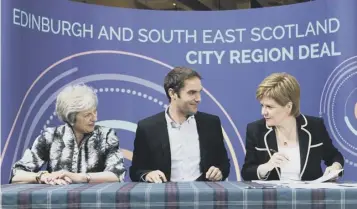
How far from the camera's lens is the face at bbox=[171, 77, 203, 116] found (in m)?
2.75

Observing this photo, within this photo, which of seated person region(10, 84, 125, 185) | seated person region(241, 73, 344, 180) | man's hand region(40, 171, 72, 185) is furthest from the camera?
seated person region(241, 73, 344, 180)

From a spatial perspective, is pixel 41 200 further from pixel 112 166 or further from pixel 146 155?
pixel 146 155

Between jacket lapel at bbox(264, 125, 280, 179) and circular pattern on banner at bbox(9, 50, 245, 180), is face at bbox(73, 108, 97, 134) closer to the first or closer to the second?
jacket lapel at bbox(264, 125, 280, 179)

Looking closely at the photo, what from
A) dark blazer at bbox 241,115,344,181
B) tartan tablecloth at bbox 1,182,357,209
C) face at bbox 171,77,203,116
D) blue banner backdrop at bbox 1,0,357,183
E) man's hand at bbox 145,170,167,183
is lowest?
tartan tablecloth at bbox 1,182,357,209

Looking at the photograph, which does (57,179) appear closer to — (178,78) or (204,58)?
(178,78)

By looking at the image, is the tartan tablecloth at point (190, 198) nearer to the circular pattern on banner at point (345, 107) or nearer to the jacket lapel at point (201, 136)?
the jacket lapel at point (201, 136)

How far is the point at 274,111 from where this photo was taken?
265cm

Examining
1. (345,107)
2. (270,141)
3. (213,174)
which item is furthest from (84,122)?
(345,107)

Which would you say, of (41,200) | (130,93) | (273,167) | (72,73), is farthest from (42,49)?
(41,200)

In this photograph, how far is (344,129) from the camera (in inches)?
157

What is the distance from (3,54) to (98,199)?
2349mm

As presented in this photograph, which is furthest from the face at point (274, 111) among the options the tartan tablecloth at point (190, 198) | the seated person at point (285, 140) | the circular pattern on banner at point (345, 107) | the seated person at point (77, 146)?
the circular pattern on banner at point (345, 107)

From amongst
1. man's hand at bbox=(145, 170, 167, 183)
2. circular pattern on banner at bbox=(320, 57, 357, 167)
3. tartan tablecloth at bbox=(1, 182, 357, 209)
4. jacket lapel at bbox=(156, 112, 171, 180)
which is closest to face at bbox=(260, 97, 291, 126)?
jacket lapel at bbox=(156, 112, 171, 180)

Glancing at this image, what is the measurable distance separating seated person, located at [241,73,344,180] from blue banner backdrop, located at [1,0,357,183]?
138cm
